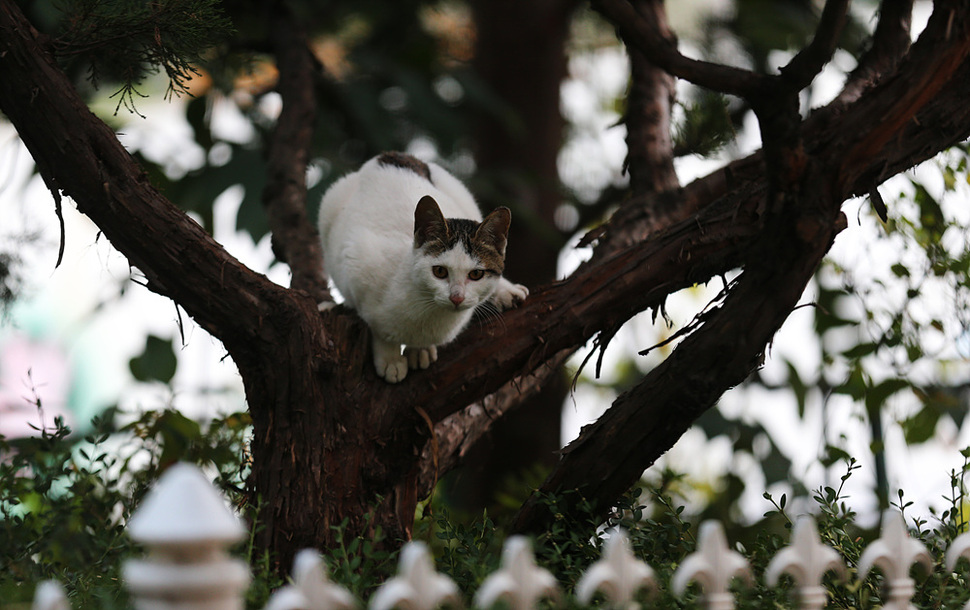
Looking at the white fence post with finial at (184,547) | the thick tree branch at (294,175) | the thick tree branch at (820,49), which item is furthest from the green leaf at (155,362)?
the thick tree branch at (820,49)

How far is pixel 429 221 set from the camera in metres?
2.03

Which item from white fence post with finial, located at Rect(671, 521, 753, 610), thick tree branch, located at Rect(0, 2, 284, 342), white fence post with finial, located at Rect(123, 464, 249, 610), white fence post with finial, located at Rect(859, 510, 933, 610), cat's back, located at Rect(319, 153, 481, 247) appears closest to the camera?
white fence post with finial, located at Rect(123, 464, 249, 610)

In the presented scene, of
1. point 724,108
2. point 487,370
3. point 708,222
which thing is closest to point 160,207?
point 487,370

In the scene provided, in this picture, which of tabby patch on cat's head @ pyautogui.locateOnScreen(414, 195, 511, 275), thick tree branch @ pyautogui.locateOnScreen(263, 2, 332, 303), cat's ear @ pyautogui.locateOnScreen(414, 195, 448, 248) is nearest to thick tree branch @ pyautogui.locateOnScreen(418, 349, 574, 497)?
tabby patch on cat's head @ pyautogui.locateOnScreen(414, 195, 511, 275)

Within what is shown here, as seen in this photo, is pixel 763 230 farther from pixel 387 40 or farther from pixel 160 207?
pixel 387 40

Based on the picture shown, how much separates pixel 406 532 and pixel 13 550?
37.5 inches

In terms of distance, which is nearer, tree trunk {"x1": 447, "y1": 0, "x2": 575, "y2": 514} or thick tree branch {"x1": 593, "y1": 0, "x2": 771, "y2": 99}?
thick tree branch {"x1": 593, "y1": 0, "x2": 771, "y2": 99}

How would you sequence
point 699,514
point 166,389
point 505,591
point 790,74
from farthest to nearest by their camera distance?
point 699,514 → point 166,389 → point 790,74 → point 505,591

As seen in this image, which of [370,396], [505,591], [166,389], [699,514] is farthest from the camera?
[699,514]

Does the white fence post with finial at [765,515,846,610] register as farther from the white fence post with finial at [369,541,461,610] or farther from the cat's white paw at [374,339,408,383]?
the cat's white paw at [374,339,408,383]

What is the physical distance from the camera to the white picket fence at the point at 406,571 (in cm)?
91

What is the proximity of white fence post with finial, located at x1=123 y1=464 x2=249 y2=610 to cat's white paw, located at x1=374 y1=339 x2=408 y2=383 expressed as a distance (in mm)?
1028

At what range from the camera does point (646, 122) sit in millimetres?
2832

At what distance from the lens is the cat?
198 centimetres
